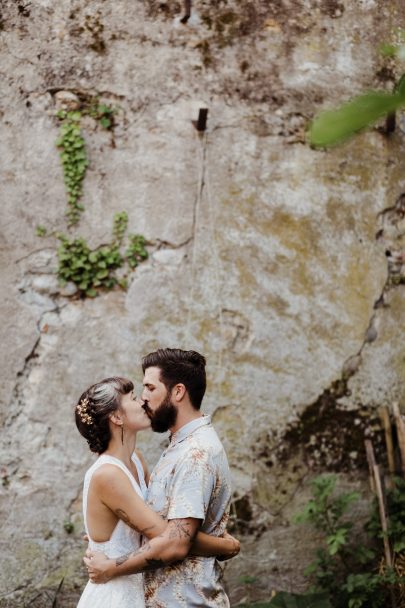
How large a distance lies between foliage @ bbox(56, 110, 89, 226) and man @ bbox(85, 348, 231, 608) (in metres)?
2.29

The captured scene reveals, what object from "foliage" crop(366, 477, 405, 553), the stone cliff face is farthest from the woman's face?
"foliage" crop(366, 477, 405, 553)

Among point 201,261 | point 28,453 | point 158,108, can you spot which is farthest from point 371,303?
point 28,453

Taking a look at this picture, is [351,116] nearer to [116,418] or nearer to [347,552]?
[116,418]

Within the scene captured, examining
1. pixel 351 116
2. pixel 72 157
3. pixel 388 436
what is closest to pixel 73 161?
pixel 72 157

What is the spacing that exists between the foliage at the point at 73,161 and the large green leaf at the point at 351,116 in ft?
14.0

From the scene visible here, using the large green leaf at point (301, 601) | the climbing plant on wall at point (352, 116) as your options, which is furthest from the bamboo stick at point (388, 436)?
the climbing plant on wall at point (352, 116)

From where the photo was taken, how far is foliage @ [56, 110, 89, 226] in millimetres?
4879

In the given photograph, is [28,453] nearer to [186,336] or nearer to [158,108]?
[186,336]

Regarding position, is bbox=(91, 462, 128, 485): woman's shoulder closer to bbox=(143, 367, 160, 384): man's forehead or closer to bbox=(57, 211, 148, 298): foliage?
bbox=(143, 367, 160, 384): man's forehead

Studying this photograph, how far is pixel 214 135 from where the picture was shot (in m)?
5.09

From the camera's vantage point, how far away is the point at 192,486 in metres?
2.57

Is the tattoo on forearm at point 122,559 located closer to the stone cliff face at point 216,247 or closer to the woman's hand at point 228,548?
the woman's hand at point 228,548

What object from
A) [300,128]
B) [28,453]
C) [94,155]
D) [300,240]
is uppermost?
[300,128]

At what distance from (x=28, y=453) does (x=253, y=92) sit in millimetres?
2902
